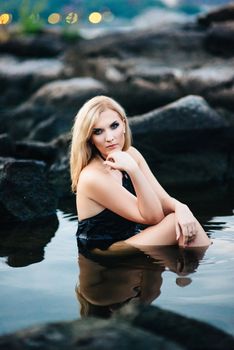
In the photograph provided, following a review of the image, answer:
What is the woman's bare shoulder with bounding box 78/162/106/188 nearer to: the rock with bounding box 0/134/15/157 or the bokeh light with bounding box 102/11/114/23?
the rock with bounding box 0/134/15/157

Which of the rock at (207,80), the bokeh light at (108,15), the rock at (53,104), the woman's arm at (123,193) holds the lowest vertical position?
the bokeh light at (108,15)

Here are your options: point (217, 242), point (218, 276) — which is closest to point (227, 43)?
point (217, 242)

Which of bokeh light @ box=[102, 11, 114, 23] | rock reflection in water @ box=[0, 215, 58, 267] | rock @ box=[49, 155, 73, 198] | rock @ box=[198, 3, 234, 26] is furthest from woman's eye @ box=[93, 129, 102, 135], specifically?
bokeh light @ box=[102, 11, 114, 23]

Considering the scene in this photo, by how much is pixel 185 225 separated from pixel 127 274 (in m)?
0.64

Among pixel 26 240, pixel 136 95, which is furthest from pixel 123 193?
pixel 136 95

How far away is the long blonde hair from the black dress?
1.36 ft

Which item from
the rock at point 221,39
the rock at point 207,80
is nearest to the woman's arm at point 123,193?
the rock at point 207,80

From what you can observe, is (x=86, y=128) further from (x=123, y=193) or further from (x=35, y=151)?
(x=35, y=151)

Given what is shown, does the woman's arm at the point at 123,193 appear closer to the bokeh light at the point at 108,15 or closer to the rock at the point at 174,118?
the rock at the point at 174,118

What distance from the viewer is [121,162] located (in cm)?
466

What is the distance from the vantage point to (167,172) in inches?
336

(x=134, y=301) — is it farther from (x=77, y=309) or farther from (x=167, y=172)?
(x=167, y=172)

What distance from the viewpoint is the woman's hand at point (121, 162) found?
4.64 m

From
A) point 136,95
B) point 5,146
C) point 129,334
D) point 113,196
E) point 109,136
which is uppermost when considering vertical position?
point 109,136
